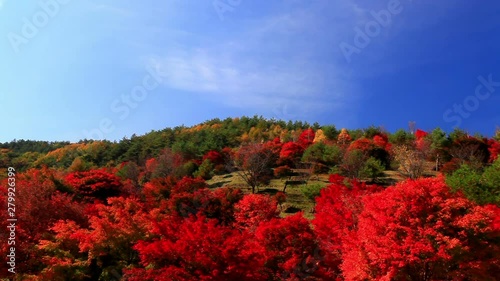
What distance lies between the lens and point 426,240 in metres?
18.3

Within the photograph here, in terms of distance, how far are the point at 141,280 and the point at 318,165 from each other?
5428 cm

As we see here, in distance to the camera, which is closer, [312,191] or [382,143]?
[312,191]

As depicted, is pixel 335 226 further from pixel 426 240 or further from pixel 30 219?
pixel 30 219

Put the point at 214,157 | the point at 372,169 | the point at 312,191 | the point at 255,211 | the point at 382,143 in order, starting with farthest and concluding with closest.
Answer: the point at 382,143 → the point at 214,157 → the point at 372,169 → the point at 312,191 → the point at 255,211

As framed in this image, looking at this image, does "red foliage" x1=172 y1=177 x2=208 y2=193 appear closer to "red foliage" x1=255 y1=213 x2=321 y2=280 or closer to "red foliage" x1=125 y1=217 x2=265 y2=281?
"red foliage" x1=255 y1=213 x2=321 y2=280

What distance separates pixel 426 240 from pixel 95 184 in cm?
4170

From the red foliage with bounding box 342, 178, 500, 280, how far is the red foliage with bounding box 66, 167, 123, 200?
3808 cm

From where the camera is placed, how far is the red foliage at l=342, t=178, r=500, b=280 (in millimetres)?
18172

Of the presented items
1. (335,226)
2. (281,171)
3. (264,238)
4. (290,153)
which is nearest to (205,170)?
(281,171)

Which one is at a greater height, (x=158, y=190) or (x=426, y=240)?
(x=158, y=190)

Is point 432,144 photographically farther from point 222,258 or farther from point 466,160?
point 222,258

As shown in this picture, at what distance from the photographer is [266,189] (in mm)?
60688

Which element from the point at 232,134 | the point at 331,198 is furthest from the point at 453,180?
the point at 232,134

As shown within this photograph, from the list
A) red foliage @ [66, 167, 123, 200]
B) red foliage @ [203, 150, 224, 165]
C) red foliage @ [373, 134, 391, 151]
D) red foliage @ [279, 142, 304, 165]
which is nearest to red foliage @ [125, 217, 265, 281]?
red foliage @ [66, 167, 123, 200]
